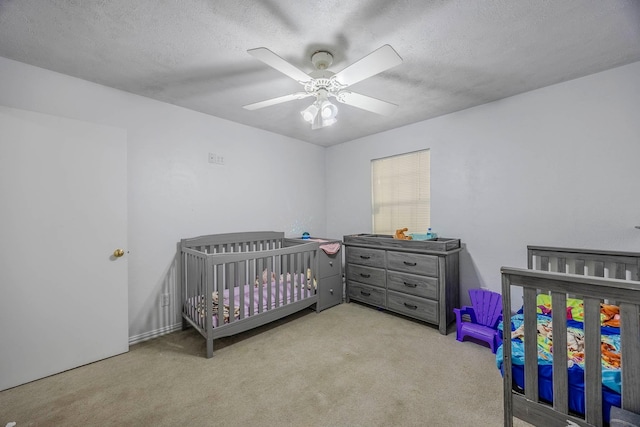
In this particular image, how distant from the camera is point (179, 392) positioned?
5.55 feet

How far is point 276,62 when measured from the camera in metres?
1.42

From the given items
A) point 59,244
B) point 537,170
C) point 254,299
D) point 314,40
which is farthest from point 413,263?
point 59,244

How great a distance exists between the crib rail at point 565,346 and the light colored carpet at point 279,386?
0.43 meters

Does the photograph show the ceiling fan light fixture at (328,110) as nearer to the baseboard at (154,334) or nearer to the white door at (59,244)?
the white door at (59,244)

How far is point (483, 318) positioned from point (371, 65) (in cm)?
244

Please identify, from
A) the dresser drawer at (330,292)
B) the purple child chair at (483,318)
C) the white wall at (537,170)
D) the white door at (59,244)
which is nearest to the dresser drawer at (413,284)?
the purple child chair at (483,318)

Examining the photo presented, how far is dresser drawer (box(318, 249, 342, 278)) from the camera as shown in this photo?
310 cm

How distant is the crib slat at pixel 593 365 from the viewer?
A: 99 cm

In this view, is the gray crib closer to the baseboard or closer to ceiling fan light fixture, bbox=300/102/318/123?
the baseboard

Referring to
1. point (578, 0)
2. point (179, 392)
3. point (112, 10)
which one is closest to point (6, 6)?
point (112, 10)

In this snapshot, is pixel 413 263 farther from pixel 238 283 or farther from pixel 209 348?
pixel 209 348

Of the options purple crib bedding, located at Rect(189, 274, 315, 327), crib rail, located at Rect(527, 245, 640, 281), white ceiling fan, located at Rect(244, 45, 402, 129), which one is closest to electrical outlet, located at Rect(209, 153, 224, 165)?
white ceiling fan, located at Rect(244, 45, 402, 129)

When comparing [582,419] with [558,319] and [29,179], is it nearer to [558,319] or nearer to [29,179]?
[558,319]

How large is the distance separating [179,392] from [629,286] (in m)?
2.38
